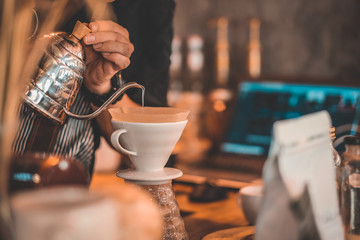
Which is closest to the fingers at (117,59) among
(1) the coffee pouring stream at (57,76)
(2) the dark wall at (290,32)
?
(1) the coffee pouring stream at (57,76)

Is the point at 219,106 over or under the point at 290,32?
under

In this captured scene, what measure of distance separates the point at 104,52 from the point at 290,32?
203 centimetres

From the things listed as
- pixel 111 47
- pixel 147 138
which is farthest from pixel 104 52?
pixel 147 138

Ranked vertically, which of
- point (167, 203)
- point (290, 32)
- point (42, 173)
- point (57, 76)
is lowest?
point (167, 203)

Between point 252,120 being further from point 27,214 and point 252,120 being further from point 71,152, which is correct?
point 27,214

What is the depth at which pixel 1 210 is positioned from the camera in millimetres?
413

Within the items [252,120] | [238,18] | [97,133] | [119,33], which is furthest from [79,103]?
[238,18]

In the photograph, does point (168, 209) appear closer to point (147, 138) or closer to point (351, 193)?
point (147, 138)

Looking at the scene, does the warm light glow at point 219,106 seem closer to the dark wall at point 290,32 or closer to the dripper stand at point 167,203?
the dark wall at point 290,32

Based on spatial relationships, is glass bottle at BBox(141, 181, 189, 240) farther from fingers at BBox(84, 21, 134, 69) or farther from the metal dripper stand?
fingers at BBox(84, 21, 134, 69)

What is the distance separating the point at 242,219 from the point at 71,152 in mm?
491

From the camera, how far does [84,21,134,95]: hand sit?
95 cm

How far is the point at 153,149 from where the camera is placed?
2.54 feet

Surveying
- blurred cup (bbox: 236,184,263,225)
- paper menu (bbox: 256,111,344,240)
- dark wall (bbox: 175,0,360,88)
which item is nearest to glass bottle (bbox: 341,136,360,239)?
paper menu (bbox: 256,111,344,240)
